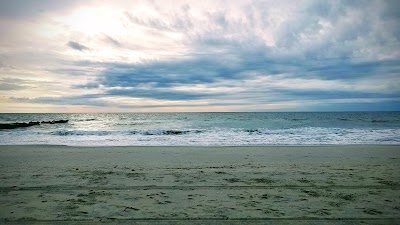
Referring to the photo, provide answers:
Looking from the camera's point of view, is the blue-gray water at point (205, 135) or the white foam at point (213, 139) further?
the blue-gray water at point (205, 135)

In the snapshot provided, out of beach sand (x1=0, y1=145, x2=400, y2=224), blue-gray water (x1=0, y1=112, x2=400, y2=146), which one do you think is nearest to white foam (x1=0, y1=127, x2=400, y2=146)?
blue-gray water (x1=0, y1=112, x2=400, y2=146)

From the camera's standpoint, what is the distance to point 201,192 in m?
5.81

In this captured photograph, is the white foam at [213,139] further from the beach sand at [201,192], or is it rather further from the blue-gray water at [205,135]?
the beach sand at [201,192]

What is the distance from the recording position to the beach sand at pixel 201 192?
438 centimetres

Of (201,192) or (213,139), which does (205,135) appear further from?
(201,192)

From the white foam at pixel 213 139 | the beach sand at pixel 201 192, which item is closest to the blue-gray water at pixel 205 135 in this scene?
the white foam at pixel 213 139

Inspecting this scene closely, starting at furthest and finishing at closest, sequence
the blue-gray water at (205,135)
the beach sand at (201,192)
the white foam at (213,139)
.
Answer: the blue-gray water at (205,135) < the white foam at (213,139) < the beach sand at (201,192)

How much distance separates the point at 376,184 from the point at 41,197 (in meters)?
7.80

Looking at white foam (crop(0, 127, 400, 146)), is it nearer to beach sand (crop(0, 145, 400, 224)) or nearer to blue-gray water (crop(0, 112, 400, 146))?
blue-gray water (crop(0, 112, 400, 146))

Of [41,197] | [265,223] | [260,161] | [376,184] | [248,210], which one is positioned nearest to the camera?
[265,223]

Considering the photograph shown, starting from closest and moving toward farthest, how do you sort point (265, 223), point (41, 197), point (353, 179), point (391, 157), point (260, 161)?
1. point (265, 223)
2. point (41, 197)
3. point (353, 179)
4. point (260, 161)
5. point (391, 157)

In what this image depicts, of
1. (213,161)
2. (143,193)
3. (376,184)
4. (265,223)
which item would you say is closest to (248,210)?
(265,223)

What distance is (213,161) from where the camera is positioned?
10156 millimetres

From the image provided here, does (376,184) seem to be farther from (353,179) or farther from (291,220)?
(291,220)
